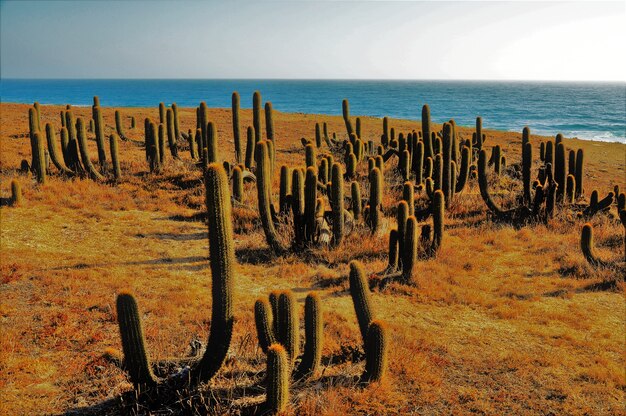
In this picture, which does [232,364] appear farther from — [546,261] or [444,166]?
[444,166]

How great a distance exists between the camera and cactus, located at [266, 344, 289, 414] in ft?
14.5

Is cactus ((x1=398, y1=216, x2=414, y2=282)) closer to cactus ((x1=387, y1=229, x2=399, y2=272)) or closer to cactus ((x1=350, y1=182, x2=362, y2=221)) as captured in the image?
cactus ((x1=387, y1=229, x2=399, y2=272))

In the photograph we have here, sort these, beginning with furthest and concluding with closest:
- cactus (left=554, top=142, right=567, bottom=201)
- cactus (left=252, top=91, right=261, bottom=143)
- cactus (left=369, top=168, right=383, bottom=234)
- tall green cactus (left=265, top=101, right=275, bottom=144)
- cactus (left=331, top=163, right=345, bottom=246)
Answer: tall green cactus (left=265, top=101, right=275, bottom=144), cactus (left=252, top=91, right=261, bottom=143), cactus (left=554, top=142, right=567, bottom=201), cactus (left=369, top=168, right=383, bottom=234), cactus (left=331, top=163, right=345, bottom=246)

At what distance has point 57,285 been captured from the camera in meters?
7.91

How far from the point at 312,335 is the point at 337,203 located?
4719mm

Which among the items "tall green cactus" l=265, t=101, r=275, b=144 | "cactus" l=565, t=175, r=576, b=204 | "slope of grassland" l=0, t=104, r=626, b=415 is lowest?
"slope of grassland" l=0, t=104, r=626, b=415

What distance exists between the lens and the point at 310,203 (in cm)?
965

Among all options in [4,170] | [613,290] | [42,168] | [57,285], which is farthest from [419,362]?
[4,170]

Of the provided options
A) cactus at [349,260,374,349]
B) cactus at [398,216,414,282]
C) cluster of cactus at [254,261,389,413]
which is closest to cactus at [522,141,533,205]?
cactus at [398,216,414,282]

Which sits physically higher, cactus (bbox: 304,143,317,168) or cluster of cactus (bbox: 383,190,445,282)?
cactus (bbox: 304,143,317,168)

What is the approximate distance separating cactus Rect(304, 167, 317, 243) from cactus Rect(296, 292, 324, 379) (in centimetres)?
428

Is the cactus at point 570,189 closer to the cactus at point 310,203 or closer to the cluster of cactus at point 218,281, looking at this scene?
the cactus at point 310,203

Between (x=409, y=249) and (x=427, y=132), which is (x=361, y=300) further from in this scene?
(x=427, y=132)

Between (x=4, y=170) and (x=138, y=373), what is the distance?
45.9 feet
